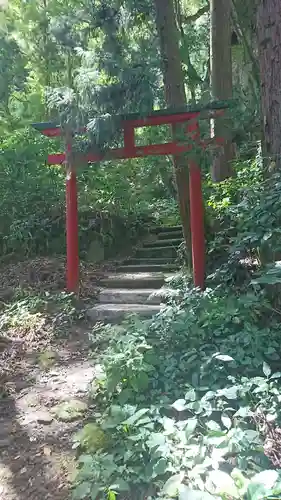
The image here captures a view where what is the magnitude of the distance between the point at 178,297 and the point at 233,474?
3.36 metres

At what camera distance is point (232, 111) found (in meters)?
4.58

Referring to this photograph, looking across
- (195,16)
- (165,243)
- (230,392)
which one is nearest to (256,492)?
(230,392)

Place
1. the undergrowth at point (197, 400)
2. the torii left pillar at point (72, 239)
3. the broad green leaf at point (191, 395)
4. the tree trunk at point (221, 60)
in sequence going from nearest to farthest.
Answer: the undergrowth at point (197, 400)
the broad green leaf at point (191, 395)
the torii left pillar at point (72, 239)
the tree trunk at point (221, 60)

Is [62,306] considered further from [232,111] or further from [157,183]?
[157,183]

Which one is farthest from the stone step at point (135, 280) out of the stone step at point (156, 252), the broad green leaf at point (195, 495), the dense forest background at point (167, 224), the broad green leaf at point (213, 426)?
the broad green leaf at point (195, 495)

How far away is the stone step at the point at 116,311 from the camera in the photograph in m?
5.58

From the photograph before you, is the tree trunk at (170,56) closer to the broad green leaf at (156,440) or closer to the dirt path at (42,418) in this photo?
the dirt path at (42,418)

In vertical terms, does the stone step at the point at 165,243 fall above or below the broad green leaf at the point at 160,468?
above

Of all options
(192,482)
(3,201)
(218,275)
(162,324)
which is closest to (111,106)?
(218,275)

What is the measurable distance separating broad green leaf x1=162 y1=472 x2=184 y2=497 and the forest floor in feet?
2.47

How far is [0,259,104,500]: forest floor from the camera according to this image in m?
2.91

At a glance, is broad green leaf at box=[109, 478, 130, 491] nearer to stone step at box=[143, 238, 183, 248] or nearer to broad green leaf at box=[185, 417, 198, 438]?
→ broad green leaf at box=[185, 417, 198, 438]

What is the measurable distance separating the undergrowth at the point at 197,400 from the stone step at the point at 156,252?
2.82 m

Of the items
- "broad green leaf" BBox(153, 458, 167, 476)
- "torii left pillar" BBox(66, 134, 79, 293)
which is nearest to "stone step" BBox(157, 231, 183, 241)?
"torii left pillar" BBox(66, 134, 79, 293)
